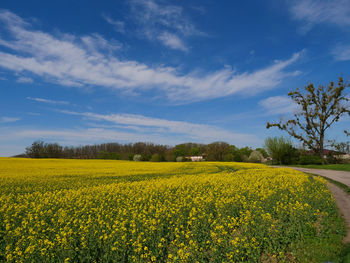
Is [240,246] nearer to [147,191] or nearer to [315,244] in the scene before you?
[315,244]

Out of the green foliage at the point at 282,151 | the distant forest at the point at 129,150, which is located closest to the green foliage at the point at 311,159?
the green foliage at the point at 282,151

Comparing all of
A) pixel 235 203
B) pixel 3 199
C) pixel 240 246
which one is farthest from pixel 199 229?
pixel 3 199

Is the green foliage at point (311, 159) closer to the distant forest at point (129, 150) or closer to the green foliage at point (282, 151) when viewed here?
the green foliage at point (282, 151)

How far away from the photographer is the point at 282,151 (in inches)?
2072

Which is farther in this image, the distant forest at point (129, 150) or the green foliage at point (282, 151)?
the distant forest at point (129, 150)

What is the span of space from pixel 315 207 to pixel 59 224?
31.2 ft

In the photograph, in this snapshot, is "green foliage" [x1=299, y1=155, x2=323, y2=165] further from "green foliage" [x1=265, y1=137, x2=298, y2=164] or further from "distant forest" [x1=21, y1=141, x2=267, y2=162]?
"distant forest" [x1=21, y1=141, x2=267, y2=162]

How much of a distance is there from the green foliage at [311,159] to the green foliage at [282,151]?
3435 mm

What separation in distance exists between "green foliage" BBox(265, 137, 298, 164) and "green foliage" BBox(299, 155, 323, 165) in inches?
135

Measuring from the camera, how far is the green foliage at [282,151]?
51.9 meters

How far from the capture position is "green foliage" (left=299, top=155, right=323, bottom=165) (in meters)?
45.3

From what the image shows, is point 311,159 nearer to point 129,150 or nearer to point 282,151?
point 282,151

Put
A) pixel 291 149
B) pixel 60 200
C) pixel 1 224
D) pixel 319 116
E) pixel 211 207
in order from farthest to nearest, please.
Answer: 1. pixel 291 149
2. pixel 319 116
3. pixel 60 200
4. pixel 211 207
5. pixel 1 224

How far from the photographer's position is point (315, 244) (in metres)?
6.84
